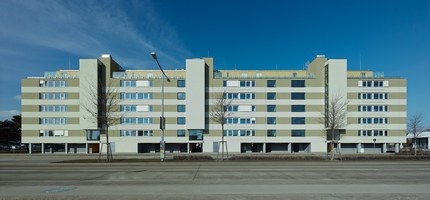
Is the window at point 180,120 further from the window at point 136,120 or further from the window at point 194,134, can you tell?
the window at point 136,120

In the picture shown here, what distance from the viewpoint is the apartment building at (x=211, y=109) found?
5816cm

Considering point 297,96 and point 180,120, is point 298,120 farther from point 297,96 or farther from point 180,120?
point 180,120

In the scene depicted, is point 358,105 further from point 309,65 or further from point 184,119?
point 184,119

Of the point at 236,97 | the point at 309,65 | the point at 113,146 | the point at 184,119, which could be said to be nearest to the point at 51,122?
the point at 113,146

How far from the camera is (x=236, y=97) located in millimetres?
59438

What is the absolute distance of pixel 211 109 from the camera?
192ft

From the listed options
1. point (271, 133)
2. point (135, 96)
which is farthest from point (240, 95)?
point (135, 96)

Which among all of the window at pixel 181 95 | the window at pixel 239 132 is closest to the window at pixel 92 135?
the window at pixel 181 95

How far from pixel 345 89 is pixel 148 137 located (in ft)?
131

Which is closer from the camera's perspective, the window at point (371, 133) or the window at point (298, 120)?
the window at point (371, 133)

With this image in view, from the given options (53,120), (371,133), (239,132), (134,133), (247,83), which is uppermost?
(247,83)

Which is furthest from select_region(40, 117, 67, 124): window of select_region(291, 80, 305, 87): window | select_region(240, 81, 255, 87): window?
select_region(291, 80, 305, 87): window

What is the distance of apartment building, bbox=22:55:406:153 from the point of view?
58156 mm

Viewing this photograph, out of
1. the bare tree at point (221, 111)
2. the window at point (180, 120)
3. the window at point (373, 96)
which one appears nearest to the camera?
the bare tree at point (221, 111)
